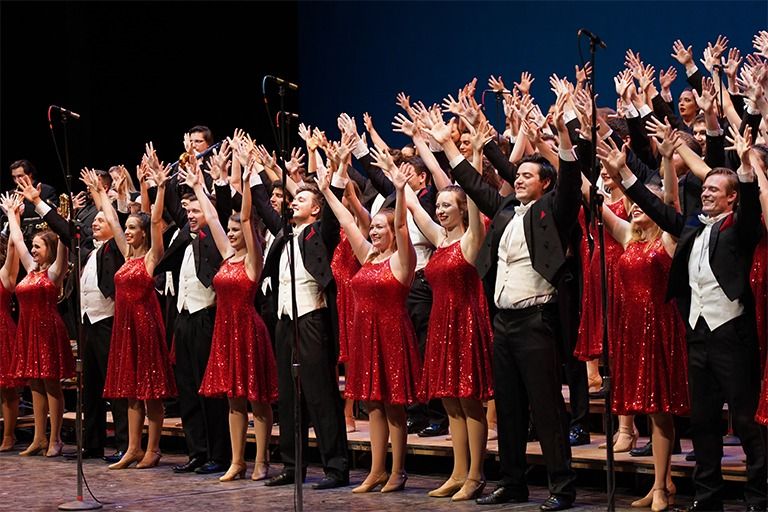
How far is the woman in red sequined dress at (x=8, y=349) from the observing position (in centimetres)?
738

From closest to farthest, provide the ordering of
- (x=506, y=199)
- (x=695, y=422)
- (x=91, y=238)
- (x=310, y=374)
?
(x=695, y=422), (x=506, y=199), (x=310, y=374), (x=91, y=238)

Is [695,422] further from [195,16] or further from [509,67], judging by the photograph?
[195,16]

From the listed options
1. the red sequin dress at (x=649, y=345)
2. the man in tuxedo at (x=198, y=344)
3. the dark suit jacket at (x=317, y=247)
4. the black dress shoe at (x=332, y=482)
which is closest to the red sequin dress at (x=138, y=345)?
the man in tuxedo at (x=198, y=344)

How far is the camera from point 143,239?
6.68 metres

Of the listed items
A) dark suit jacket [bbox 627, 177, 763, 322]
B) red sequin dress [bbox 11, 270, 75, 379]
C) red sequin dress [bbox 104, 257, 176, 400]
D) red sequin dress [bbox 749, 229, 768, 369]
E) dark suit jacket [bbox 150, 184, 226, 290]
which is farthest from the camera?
red sequin dress [bbox 11, 270, 75, 379]

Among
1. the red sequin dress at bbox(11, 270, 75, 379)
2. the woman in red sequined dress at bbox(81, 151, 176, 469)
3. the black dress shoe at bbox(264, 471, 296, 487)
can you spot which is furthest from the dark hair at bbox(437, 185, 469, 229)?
the red sequin dress at bbox(11, 270, 75, 379)

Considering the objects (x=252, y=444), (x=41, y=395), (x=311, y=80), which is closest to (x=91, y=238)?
(x=41, y=395)

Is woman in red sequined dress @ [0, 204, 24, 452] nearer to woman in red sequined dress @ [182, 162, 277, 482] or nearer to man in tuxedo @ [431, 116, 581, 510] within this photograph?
woman in red sequined dress @ [182, 162, 277, 482]

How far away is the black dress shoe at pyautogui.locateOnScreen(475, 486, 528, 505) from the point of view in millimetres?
5051

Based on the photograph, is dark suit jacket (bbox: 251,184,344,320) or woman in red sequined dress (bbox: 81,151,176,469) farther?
woman in red sequined dress (bbox: 81,151,176,469)

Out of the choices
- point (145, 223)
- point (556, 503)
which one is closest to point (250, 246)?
point (145, 223)

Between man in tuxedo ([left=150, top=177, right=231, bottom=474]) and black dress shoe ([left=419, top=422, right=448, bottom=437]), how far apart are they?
1.02m

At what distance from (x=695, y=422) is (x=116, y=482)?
9.75ft

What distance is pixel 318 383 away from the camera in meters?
5.75
